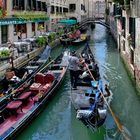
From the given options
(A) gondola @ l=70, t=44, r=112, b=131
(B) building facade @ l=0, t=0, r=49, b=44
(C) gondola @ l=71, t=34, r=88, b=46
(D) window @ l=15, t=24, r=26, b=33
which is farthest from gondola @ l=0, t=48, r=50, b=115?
(C) gondola @ l=71, t=34, r=88, b=46

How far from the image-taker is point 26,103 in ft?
34.9

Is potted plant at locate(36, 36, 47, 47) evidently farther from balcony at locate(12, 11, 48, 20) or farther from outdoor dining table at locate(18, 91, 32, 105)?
outdoor dining table at locate(18, 91, 32, 105)

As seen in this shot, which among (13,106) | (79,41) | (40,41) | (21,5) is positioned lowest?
(13,106)

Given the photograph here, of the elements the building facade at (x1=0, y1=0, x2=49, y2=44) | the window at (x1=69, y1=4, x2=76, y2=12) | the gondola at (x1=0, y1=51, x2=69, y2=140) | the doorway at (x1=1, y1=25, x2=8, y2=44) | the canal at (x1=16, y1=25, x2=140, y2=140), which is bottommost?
the canal at (x1=16, y1=25, x2=140, y2=140)

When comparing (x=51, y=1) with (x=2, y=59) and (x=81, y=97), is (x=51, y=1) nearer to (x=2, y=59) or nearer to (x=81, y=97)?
(x=2, y=59)

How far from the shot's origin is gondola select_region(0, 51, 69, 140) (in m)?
8.79

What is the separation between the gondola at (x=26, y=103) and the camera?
879 cm

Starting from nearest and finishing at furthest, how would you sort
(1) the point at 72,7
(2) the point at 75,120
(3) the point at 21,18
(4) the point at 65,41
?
1. (2) the point at 75,120
2. (3) the point at 21,18
3. (4) the point at 65,41
4. (1) the point at 72,7

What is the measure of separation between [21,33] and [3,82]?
13.6 m

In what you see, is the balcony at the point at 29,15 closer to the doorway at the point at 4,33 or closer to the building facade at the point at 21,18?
the building facade at the point at 21,18

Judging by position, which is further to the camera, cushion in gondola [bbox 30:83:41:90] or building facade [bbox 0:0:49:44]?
building facade [bbox 0:0:49:44]

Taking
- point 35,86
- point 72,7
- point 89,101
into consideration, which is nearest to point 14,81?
point 35,86

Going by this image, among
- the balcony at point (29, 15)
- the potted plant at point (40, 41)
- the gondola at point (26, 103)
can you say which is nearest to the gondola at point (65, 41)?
the balcony at point (29, 15)

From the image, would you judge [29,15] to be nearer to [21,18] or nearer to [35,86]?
[21,18]
